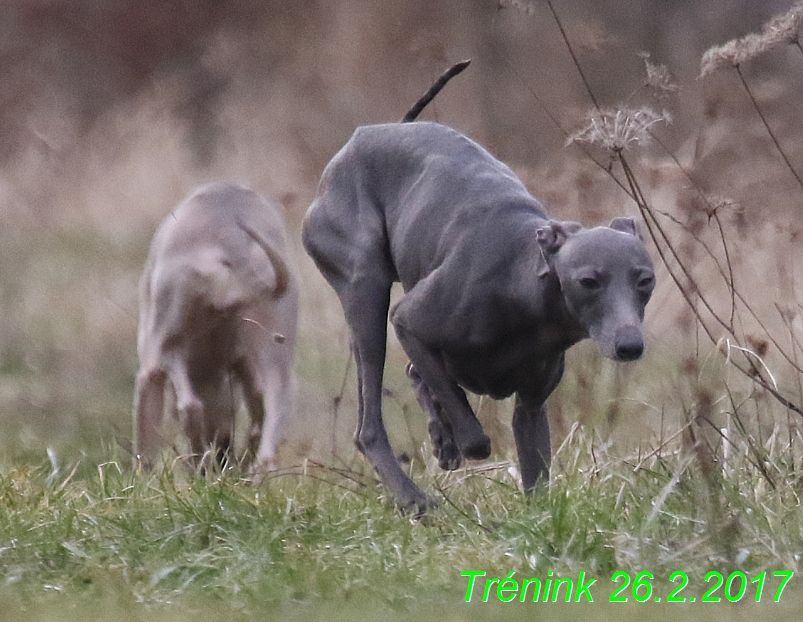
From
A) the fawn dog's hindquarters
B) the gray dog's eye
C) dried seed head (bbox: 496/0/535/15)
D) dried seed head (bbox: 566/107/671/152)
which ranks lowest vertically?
the fawn dog's hindquarters

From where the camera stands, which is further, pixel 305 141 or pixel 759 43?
pixel 305 141

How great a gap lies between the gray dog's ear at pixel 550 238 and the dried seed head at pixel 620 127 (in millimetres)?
395

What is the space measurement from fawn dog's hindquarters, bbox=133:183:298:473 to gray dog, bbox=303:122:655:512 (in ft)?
6.76

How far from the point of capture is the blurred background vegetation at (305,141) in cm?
674

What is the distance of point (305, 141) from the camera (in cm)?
788

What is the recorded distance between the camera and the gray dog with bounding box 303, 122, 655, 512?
4.10 metres

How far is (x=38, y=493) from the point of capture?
5160mm

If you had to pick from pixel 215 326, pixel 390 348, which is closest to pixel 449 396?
pixel 215 326

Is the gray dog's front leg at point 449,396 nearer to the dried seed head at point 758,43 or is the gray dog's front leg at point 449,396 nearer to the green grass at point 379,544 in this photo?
the green grass at point 379,544

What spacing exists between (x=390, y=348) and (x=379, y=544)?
16.5ft

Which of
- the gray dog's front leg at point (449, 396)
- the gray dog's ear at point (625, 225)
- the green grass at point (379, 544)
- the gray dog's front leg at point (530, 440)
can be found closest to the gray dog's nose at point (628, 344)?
the green grass at point (379, 544)

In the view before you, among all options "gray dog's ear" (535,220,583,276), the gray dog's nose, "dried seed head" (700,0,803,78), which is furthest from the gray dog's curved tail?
the gray dog's nose

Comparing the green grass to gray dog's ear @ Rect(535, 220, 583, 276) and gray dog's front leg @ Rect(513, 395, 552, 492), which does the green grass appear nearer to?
gray dog's front leg @ Rect(513, 395, 552, 492)

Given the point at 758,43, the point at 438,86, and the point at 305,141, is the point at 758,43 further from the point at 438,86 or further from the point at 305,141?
the point at 305,141
